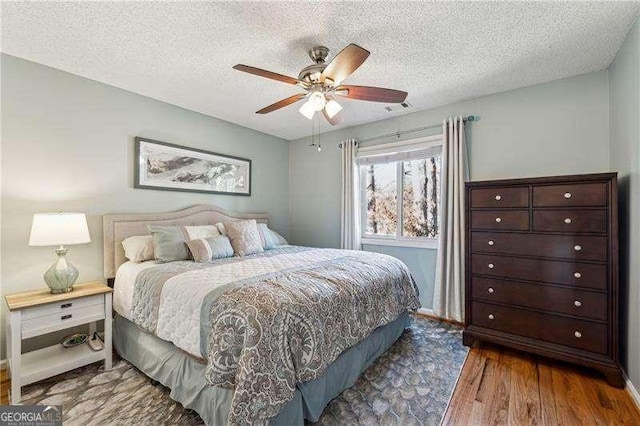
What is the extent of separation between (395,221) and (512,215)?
1.49 meters

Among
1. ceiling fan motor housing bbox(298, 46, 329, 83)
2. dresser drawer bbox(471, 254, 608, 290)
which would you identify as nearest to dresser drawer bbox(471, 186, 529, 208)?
dresser drawer bbox(471, 254, 608, 290)

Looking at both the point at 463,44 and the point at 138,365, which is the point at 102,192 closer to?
the point at 138,365

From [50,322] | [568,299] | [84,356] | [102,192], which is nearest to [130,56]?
[102,192]

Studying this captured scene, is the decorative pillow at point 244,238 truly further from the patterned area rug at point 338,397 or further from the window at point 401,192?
the window at point 401,192

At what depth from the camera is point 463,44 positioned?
81.6 inches

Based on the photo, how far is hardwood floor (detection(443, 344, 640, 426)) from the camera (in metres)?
1.67

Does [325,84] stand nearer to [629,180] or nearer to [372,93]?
[372,93]

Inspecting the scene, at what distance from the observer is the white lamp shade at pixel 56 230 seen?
2.01m

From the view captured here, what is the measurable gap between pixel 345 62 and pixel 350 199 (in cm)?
236

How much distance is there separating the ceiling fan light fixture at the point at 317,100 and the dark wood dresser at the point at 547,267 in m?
1.58

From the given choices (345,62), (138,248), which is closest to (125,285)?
(138,248)

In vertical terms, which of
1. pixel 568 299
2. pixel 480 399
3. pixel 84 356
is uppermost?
pixel 568 299

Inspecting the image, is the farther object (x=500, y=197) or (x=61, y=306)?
(x=500, y=197)

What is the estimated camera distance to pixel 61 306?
2.03 m
